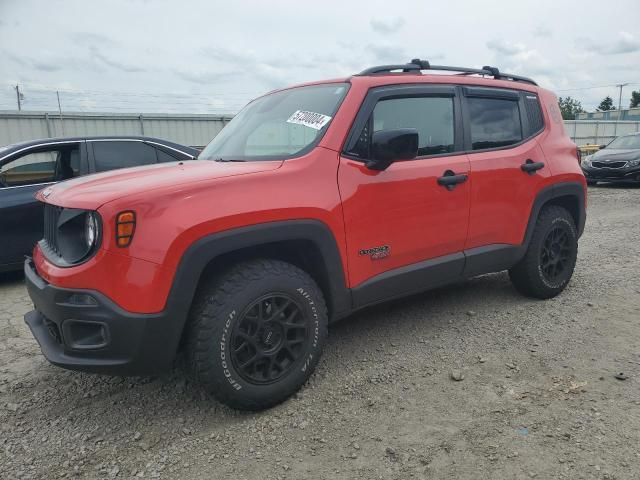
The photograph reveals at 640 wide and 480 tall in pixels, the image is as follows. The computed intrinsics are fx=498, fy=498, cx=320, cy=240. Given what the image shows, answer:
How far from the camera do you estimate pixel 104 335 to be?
231cm

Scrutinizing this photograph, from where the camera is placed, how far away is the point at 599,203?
10430 millimetres

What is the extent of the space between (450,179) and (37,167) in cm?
444

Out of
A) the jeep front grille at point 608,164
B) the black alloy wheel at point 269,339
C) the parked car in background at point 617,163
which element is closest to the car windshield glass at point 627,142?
the parked car in background at point 617,163

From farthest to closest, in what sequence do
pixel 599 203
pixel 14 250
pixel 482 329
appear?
pixel 599 203 → pixel 14 250 → pixel 482 329

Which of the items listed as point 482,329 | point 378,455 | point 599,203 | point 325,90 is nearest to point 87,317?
point 378,455

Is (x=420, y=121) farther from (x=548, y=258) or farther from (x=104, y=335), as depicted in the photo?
(x=104, y=335)

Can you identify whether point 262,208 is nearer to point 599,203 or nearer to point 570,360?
point 570,360

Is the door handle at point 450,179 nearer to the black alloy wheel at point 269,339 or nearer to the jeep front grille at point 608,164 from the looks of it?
the black alloy wheel at point 269,339

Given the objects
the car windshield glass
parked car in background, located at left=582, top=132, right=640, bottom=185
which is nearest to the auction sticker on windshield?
parked car in background, located at left=582, top=132, right=640, bottom=185

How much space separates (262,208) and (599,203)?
394 inches

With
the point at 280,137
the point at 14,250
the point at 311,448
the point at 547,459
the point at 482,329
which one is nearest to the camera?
the point at 547,459

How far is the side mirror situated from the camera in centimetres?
281

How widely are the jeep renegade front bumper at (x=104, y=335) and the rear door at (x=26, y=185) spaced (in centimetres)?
313

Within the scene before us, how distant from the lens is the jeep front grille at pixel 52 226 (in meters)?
2.67
